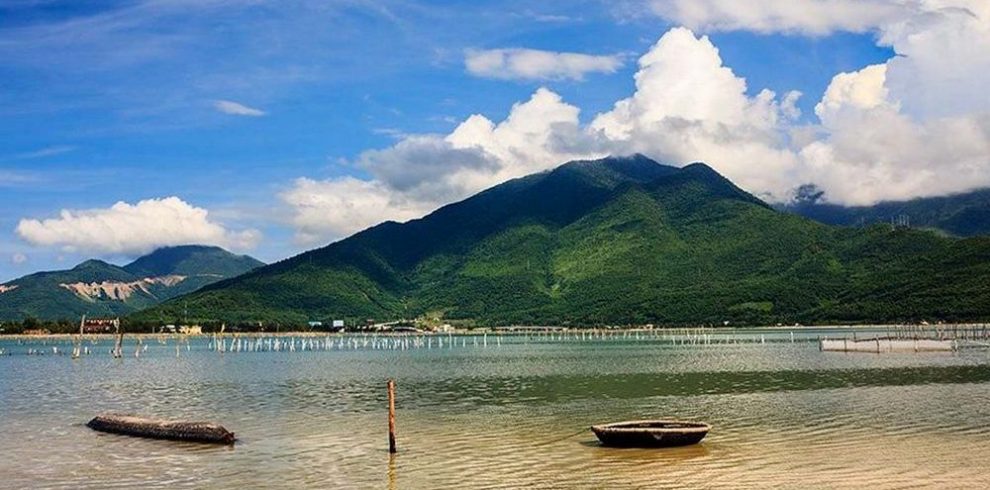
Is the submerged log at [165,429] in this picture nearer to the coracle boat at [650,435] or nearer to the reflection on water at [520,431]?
the reflection on water at [520,431]

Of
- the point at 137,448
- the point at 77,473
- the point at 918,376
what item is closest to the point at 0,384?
the point at 137,448

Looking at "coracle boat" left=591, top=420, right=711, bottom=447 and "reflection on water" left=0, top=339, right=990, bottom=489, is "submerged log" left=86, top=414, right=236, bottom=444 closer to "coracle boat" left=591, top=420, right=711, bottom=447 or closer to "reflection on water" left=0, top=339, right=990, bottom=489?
"reflection on water" left=0, top=339, right=990, bottom=489

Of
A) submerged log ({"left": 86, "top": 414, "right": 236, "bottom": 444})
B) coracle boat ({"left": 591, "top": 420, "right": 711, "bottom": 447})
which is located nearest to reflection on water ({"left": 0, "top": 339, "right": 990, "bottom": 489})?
coracle boat ({"left": 591, "top": 420, "right": 711, "bottom": 447})

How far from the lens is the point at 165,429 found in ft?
113

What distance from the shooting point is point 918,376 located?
61312 millimetres

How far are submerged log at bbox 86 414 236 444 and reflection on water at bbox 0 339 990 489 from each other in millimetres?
647

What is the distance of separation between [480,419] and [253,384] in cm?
3258

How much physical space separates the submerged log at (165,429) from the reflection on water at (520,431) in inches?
25.5

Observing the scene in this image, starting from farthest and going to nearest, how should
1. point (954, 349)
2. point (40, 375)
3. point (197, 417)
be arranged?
point (954, 349) → point (40, 375) → point (197, 417)

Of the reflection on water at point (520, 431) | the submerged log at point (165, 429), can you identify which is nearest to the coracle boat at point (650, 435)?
the reflection on water at point (520, 431)

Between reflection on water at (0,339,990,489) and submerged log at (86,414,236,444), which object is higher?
submerged log at (86,414,236,444)

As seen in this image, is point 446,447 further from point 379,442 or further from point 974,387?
point 974,387

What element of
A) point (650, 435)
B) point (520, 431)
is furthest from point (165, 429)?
point (650, 435)

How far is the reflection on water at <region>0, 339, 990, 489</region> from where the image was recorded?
25562 mm
